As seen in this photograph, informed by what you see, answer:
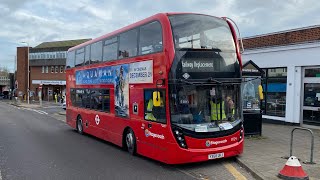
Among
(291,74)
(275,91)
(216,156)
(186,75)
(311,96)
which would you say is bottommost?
(216,156)

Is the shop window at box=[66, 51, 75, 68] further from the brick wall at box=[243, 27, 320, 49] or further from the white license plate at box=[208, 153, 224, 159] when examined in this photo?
the brick wall at box=[243, 27, 320, 49]

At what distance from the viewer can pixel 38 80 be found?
6431cm

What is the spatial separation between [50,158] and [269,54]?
12.0m

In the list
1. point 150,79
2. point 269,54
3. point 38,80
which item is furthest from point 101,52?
point 38,80

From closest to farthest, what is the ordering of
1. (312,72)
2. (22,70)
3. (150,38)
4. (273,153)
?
(150,38) → (273,153) → (312,72) → (22,70)

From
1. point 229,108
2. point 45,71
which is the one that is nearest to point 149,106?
point 229,108

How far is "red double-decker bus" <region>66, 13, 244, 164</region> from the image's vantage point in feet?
25.5

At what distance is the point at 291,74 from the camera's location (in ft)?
51.3

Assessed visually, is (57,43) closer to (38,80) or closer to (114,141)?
(38,80)

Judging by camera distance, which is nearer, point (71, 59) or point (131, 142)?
point (131, 142)

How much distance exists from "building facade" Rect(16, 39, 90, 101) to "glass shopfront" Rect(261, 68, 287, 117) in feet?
158

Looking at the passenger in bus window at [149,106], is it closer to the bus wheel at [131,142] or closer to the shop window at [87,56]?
the bus wheel at [131,142]

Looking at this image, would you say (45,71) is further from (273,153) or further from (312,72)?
(273,153)

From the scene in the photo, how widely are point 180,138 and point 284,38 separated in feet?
35.1
